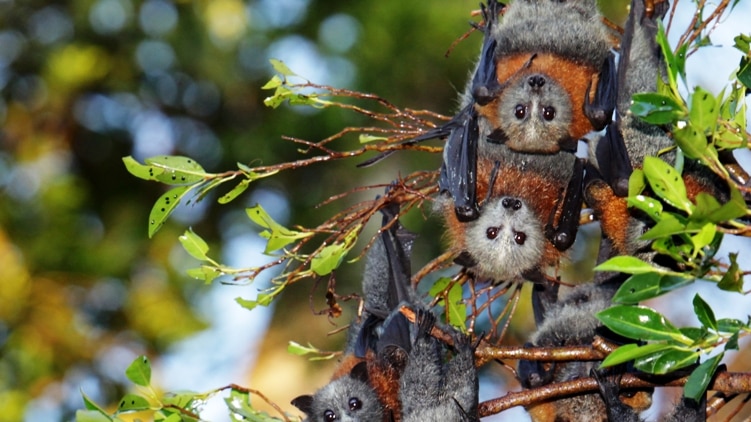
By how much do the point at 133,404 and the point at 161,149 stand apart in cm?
740

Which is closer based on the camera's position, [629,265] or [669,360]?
[629,265]

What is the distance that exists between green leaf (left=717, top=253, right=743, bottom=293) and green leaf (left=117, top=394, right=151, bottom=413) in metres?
2.00

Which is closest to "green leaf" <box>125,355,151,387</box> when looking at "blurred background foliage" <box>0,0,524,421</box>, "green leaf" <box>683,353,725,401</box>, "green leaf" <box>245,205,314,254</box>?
"green leaf" <box>245,205,314,254</box>

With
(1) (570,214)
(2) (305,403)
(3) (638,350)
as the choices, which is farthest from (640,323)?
(2) (305,403)

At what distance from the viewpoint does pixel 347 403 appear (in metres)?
4.82

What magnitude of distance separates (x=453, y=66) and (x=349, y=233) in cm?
664

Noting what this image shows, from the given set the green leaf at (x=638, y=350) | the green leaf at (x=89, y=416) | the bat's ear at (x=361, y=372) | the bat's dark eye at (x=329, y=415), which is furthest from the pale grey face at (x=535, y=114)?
the green leaf at (x=89, y=416)

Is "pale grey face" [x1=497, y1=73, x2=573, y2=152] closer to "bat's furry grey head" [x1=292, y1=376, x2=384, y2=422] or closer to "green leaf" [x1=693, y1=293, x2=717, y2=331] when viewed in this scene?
"bat's furry grey head" [x1=292, y1=376, x2=384, y2=422]

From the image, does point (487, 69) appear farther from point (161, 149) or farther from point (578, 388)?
point (161, 149)

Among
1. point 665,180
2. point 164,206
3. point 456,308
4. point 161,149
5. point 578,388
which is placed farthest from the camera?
point 161,149

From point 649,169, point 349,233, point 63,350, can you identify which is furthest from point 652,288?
point 63,350

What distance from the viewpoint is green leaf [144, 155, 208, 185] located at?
11.7 ft

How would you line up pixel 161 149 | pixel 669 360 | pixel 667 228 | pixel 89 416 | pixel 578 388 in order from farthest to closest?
pixel 161 149, pixel 578 388, pixel 89 416, pixel 669 360, pixel 667 228

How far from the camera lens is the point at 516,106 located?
14.4 ft
